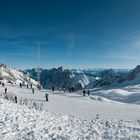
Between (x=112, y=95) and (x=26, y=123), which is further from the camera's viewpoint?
(x=112, y=95)

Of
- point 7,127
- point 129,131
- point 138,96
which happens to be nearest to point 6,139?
point 7,127

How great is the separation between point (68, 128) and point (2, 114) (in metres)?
6.13

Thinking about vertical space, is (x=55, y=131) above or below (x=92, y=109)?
above

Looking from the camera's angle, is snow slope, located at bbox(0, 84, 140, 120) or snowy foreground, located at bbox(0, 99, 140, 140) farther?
snow slope, located at bbox(0, 84, 140, 120)

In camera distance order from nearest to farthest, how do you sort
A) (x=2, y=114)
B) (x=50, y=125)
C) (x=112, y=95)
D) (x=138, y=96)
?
(x=50, y=125) < (x=2, y=114) < (x=138, y=96) < (x=112, y=95)

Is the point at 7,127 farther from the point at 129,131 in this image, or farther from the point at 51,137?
the point at 129,131

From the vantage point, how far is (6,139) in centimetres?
1419

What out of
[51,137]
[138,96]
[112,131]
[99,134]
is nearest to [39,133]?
[51,137]

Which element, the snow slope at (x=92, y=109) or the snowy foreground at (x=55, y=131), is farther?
the snow slope at (x=92, y=109)

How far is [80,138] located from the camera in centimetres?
1519

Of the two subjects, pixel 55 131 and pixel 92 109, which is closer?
pixel 55 131

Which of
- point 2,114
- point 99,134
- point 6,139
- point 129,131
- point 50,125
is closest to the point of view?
point 6,139

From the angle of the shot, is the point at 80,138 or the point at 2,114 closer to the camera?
the point at 80,138

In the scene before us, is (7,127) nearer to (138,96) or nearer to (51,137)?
(51,137)
